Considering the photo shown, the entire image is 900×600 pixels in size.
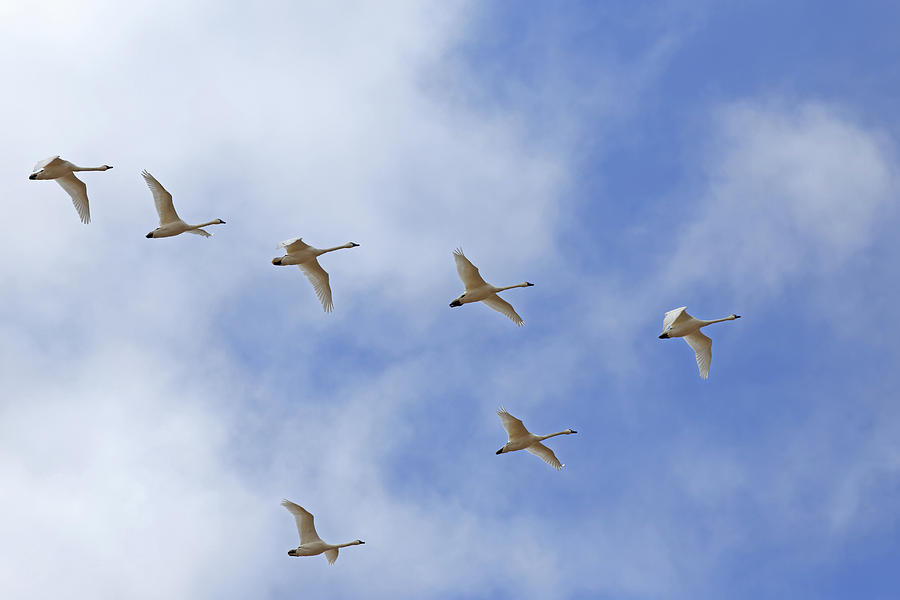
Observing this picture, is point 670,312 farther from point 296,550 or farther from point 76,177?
point 76,177

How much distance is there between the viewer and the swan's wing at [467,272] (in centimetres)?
6562

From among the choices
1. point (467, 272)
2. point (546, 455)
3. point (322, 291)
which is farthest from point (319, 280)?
point (546, 455)

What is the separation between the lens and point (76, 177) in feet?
222

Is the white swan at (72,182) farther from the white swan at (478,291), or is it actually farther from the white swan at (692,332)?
the white swan at (692,332)

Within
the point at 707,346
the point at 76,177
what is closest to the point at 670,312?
the point at 707,346

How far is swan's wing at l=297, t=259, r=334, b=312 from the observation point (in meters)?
68.7

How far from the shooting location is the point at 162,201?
66.9 m

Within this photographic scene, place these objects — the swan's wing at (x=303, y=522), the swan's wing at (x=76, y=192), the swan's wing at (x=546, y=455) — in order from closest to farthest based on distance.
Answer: the swan's wing at (x=303, y=522), the swan's wing at (x=76, y=192), the swan's wing at (x=546, y=455)

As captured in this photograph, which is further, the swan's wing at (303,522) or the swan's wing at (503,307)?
the swan's wing at (503,307)

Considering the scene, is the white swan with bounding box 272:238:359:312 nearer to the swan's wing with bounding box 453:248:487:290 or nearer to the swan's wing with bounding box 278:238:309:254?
the swan's wing with bounding box 278:238:309:254

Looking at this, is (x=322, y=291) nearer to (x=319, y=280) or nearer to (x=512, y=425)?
(x=319, y=280)

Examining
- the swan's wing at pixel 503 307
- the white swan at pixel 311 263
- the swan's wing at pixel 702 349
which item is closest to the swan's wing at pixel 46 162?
the white swan at pixel 311 263

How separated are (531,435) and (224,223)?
60.6 feet

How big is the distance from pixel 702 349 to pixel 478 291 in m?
11.2
